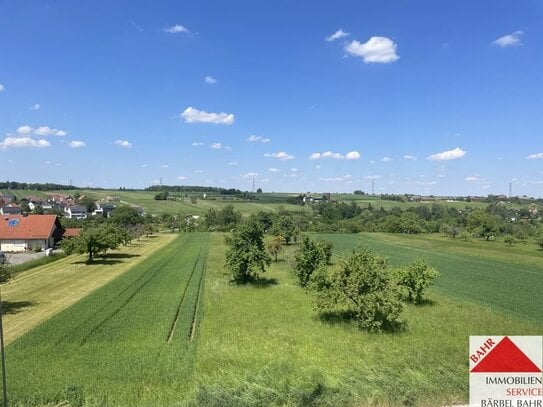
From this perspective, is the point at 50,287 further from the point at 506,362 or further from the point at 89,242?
the point at 506,362

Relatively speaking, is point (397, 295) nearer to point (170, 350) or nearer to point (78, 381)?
point (170, 350)

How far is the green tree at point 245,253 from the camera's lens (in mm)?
42031

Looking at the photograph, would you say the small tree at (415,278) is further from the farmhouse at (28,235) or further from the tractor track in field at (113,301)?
the farmhouse at (28,235)

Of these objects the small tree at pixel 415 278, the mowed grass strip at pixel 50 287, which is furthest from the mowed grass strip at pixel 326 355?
the mowed grass strip at pixel 50 287

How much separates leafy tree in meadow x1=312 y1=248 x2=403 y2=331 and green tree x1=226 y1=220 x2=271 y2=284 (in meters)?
13.5

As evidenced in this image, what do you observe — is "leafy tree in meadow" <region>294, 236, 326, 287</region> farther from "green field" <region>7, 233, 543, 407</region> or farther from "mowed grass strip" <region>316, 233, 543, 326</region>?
"mowed grass strip" <region>316, 233, 543, 326</region>

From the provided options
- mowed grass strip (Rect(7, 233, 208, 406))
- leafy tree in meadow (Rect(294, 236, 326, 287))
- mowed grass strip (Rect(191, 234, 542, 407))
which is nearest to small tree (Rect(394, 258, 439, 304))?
mowed grass strip (Rect(191, 234, 542, 407))

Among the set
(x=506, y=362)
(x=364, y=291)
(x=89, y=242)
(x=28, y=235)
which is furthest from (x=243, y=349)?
(x=28, y=235)

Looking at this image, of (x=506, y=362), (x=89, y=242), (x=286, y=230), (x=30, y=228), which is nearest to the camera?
(x=506, y=362)

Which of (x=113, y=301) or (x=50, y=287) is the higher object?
(x=113, y=301)

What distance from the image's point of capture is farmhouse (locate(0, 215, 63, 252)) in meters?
69.9

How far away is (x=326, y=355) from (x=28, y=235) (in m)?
64.9

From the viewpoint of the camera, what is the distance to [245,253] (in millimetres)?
42250

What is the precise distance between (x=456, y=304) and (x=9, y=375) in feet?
101
